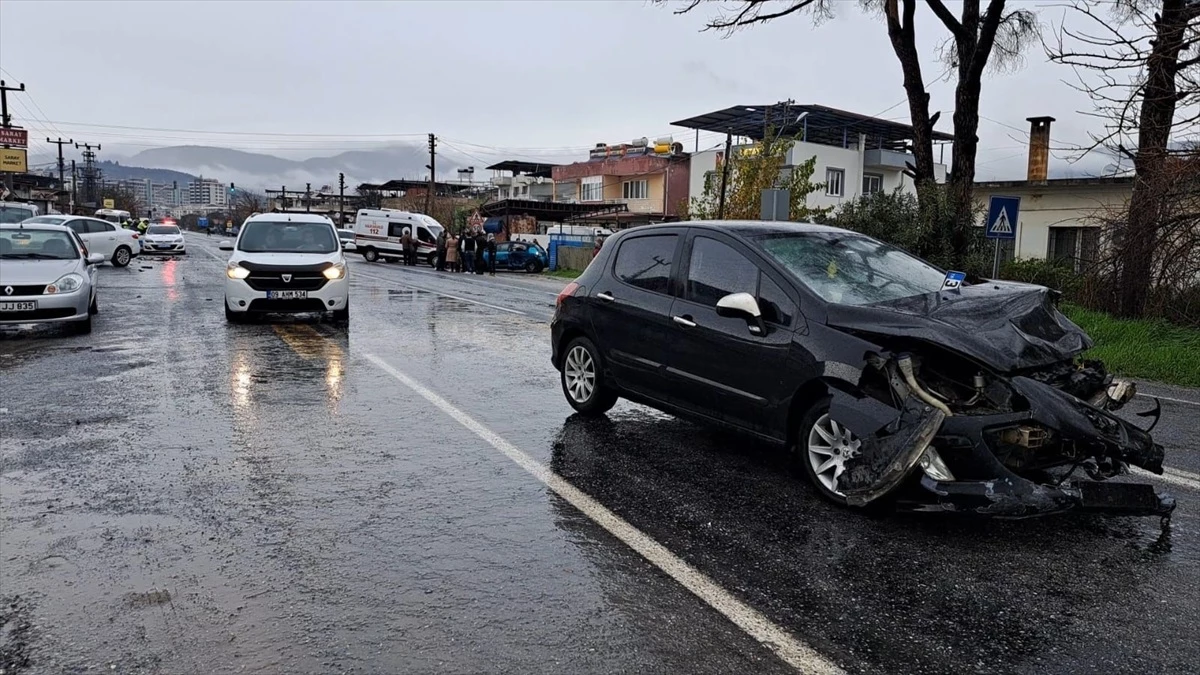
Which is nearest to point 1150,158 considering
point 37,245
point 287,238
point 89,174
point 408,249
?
point 287,238

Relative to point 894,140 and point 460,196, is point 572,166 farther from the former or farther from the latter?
point 460,196

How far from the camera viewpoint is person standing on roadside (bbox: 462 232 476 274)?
120 ft

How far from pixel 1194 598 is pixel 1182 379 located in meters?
8.31

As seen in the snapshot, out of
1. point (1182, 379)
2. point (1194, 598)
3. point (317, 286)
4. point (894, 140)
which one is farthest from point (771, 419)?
point (894, 140)

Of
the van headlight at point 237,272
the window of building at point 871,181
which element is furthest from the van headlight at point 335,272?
the window of building at point 871,181

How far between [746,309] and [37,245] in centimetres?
1187

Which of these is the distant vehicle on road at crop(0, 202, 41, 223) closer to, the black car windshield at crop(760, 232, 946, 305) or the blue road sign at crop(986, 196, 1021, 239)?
the blue road sign at crop(986, 196, 1021, 239)

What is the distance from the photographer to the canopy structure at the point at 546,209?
48.5m

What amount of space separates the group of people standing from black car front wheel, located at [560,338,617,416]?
28.9 meters

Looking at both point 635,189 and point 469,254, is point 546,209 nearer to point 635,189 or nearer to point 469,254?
point 635,189

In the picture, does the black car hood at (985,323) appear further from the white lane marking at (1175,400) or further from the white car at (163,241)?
the white car at (163,241)

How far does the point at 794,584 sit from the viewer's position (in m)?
3.88

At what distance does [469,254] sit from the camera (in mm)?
36531

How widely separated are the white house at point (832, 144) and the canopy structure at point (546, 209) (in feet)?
19.2
